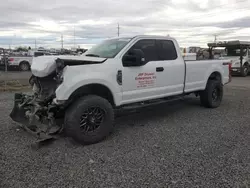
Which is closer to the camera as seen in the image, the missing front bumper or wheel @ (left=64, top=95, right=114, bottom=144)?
wheel @ (left=64, top=95, right=114, bottom=144)

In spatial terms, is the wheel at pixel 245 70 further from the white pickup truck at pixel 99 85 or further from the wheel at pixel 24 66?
the wheel at pixel 24 66

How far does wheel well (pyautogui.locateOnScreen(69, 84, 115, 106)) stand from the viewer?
172 inches

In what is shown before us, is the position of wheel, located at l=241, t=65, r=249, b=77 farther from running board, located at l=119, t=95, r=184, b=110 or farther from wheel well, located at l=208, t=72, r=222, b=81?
running board, located at l=119, t=95, r=184, b=110

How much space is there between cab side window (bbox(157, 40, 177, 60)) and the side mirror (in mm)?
994

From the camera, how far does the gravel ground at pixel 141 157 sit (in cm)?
315

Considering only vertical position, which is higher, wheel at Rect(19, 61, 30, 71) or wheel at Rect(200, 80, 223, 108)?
wheel at Rect(19, 61, 30, 71)

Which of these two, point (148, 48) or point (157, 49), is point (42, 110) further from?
point (157, 49)

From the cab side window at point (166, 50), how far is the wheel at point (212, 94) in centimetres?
170

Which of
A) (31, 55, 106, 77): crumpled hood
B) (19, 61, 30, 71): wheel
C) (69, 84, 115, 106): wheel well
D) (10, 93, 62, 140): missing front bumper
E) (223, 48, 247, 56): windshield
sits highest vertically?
(223, 48, 247, 56): windshield

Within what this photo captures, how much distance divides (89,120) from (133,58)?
1.45m

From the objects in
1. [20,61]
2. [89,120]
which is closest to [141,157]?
[89,120]

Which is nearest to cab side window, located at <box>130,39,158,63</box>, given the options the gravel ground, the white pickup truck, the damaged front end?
the white pickup truck

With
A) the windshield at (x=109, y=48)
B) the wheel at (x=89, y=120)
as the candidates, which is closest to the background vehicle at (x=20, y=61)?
the windshield at (x=109, y=48)

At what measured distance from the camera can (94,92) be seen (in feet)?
15.6
